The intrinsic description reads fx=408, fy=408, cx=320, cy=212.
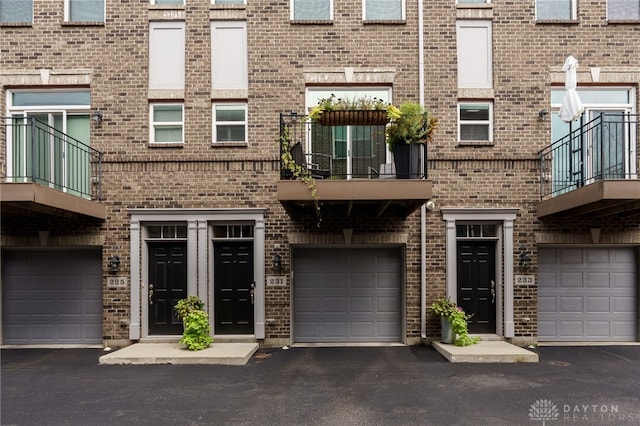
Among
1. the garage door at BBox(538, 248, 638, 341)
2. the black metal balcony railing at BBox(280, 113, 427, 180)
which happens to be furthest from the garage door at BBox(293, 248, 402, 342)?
the garage door at BBox(538, 248, 638, 341)

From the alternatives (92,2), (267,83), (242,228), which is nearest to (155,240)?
(242,228)

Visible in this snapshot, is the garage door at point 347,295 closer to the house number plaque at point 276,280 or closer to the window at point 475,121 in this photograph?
the house number plaque at point 276,280

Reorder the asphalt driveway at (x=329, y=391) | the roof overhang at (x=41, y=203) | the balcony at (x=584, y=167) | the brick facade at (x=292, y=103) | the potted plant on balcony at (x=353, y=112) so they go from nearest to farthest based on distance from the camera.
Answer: the asphalt driveway at (x=329, y=391)
the roof overhang at (x=41, y=203)
the potted plant on balcony at (x=353, y=112)
the balcony at (x=584, y=167)
the brick facade at (x=292, y=103)

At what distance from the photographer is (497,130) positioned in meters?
8.90

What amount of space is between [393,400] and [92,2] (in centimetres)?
1012

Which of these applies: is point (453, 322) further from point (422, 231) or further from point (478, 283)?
point (422, 231)

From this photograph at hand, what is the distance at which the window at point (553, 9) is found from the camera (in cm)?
905

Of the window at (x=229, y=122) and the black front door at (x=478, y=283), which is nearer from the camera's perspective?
the black front door at (x=478, y=283)

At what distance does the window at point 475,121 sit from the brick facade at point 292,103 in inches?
7.8

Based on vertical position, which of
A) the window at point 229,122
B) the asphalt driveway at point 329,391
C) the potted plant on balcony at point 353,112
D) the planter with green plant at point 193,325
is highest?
the window at point 229,122

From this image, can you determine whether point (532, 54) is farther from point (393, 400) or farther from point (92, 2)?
point (92, 2)

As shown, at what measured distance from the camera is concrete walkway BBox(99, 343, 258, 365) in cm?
750

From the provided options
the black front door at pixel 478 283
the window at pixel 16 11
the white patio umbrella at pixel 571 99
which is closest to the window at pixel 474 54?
the white patio umbrella at pixel 571 99

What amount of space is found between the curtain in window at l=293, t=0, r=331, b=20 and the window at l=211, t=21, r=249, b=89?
120 cm
